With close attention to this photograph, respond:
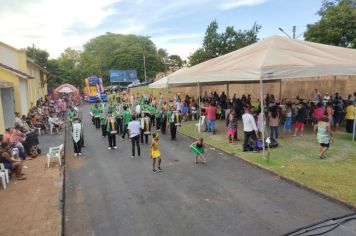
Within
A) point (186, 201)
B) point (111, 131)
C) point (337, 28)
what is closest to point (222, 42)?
point (337, 28)

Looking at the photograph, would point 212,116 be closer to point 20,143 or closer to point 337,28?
point 20,143

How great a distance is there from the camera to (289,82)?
29.2 metres

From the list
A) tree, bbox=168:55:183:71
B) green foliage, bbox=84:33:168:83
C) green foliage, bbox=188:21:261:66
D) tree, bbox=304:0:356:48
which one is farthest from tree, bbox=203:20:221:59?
tree, bbox=168:55:183:71

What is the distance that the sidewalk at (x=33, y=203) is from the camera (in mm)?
6965

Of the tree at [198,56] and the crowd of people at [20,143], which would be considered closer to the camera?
the crowd of people at [20,143]

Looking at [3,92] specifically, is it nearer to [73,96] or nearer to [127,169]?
[127,169]

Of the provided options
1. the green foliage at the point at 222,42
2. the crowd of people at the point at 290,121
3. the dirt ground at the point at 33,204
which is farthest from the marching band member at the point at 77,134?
the green foliage at the point at 222,42

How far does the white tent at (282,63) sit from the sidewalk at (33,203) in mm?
6890

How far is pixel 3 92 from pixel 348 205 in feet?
65.5

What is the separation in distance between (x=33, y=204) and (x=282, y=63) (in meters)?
8.66

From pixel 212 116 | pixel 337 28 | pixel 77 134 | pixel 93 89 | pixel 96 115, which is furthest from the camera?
pixel 93 89

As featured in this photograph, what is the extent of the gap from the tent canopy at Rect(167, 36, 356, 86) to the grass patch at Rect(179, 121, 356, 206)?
101 inches

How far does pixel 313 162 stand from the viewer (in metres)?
10.6

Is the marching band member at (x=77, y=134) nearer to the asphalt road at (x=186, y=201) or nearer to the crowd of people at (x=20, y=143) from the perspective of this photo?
the crowd of people at (x=20, y=143)
